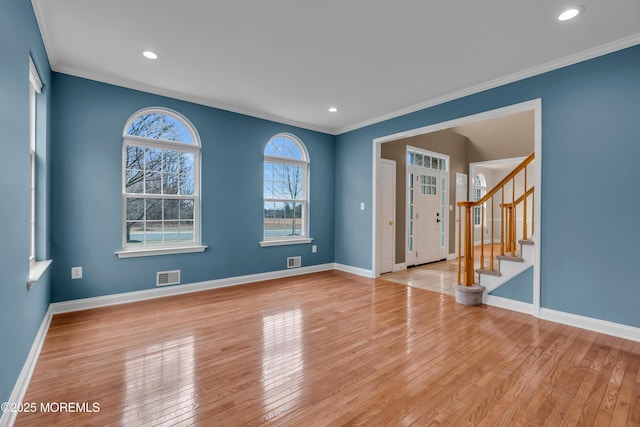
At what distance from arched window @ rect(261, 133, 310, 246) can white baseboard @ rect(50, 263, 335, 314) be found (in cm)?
56

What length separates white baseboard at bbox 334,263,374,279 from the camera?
5302 millimetres

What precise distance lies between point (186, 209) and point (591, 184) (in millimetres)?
4786

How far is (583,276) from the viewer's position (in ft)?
9.71

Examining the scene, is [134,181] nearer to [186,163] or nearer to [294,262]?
Result: [186,163]

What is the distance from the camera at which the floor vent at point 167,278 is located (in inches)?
157

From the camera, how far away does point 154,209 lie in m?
4.00

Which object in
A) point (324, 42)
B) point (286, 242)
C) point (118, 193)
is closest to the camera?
point (324, 42)

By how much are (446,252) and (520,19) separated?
17.6 feet

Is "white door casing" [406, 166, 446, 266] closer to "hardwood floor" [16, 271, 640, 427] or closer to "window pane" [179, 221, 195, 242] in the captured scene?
"hardwood floor" [16, 271, 640, 427]

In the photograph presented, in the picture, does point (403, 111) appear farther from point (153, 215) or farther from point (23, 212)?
point (23, 212)

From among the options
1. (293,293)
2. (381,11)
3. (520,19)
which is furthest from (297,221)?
(520,19)

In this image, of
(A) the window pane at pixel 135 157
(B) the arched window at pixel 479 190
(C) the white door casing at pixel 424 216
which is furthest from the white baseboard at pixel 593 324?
(B) the arched window at pixel 479 190

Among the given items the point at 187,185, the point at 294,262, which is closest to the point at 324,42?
the point at 187,185

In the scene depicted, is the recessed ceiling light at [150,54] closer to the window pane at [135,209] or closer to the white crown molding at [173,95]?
the white crown molding at [173,95]
